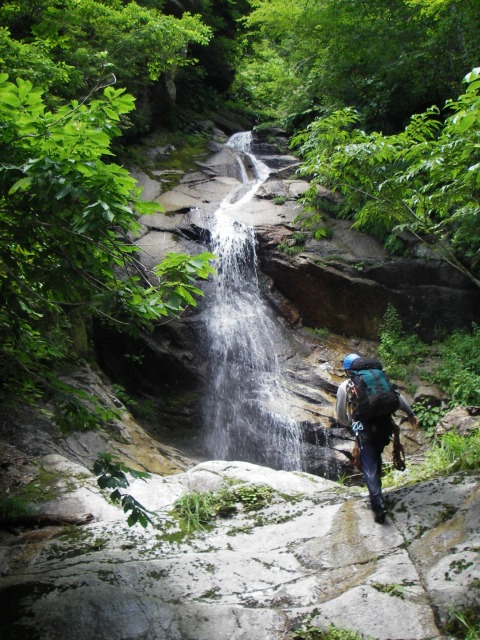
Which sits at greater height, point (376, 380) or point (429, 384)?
point (376, 380)

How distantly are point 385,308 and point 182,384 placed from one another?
565 centimetres

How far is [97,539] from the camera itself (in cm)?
461

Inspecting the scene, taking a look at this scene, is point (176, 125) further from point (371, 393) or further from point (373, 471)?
point (373, 471)

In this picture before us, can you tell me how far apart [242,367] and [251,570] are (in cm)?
782

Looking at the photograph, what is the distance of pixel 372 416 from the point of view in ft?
15.3

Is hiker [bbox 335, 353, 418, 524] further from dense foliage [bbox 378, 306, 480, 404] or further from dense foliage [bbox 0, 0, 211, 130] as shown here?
dense foliage [bbox 0, 0, 211, 130]

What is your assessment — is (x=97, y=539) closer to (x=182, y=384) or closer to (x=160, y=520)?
(x=160, y=520)

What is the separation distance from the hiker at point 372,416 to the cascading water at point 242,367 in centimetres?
551

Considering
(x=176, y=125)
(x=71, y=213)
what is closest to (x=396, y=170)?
(x=71, y=213)

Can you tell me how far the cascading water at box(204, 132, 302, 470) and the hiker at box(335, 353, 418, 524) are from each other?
5508mm

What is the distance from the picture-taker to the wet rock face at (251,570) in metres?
3.41

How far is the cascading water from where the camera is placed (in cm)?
1050

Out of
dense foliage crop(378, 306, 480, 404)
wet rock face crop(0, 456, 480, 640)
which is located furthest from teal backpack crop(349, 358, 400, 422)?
dense foliage crop(378, 306, 480, 404)

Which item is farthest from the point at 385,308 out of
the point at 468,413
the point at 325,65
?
the point at 325,65
